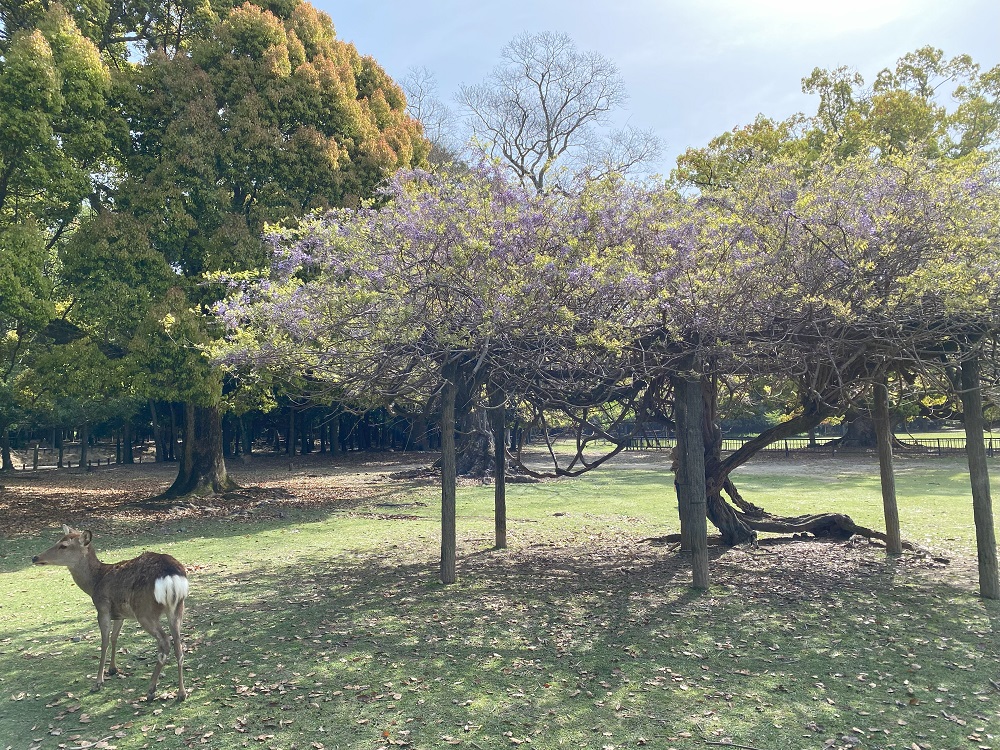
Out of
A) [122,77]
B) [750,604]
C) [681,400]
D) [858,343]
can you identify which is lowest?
[750,604]

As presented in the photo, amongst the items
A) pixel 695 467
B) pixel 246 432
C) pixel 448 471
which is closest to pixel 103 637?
pixel 448 471

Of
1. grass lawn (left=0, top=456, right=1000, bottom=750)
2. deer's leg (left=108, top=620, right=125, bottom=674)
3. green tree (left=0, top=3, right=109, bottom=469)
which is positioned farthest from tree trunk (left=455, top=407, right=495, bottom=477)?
deer's leg (left=108, top=620, right=125, bottom=674)

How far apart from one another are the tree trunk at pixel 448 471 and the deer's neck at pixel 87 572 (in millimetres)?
4029

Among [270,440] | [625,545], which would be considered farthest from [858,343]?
[270,440]

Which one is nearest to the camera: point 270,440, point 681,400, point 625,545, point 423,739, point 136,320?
→ point 423,739

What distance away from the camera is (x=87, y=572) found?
6.43 m

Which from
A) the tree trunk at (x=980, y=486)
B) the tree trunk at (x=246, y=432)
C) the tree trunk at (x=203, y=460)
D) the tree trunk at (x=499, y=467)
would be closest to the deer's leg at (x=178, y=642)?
the tree trunk at (x=499, y=467)

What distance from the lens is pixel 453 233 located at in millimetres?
8156

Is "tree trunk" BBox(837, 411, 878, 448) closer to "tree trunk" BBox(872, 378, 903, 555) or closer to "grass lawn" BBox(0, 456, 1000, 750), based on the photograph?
"grass lawn" BBox(0, 456, 1000, 750)

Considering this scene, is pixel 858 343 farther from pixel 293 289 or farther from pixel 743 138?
pixel 743 138

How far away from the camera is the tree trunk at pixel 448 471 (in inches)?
366

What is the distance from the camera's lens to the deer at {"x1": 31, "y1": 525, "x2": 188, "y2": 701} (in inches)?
223

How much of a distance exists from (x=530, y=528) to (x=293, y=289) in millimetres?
7482

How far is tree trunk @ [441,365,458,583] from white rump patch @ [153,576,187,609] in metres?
3.96
